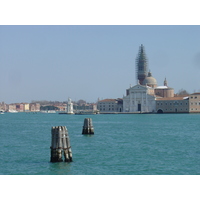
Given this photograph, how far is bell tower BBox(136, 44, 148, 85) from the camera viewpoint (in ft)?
330

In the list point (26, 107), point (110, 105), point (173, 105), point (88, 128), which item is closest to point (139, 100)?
point (110, 105)

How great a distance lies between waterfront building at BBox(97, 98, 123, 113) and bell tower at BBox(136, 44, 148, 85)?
10.7 m

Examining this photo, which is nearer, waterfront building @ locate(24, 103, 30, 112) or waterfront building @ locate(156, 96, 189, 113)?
waterfront building @ locate(156, 96, 189, 113)

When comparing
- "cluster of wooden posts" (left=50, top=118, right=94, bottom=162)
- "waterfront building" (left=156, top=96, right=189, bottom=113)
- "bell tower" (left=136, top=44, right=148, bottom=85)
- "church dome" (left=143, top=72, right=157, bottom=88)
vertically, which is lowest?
"cluster of wooden posts" (left=50, top=118, right=94, bottom=162)

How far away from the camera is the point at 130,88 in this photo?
289 ft

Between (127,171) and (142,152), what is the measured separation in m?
4.35

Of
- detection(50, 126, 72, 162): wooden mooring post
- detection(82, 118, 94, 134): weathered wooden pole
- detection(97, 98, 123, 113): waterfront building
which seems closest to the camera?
detection(50, 126, 72, 162): wooden mooring post

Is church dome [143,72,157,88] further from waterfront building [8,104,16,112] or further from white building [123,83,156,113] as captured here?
waterfront building [8,104,16,112]

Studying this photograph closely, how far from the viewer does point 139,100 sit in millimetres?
87062

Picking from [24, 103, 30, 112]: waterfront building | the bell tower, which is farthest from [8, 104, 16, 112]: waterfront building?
the bell tower

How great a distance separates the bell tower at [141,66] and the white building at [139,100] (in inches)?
460

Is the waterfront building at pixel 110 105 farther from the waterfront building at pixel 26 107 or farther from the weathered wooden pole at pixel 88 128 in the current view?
the waterfront building at pixel 26 107

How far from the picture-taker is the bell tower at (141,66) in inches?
3964

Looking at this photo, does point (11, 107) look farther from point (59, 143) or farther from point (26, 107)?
point (59, 143)
